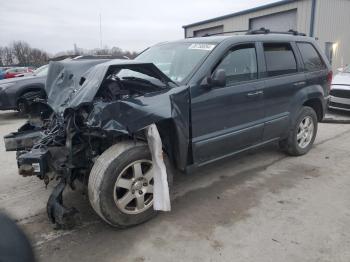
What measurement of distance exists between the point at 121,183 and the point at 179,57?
1.77 meters

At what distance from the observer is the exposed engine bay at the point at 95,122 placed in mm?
2883

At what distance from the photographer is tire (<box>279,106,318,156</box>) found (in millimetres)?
4952

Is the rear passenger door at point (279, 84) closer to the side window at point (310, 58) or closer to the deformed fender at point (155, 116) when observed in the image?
the side window at point (310, 58)

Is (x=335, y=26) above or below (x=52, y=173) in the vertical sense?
above

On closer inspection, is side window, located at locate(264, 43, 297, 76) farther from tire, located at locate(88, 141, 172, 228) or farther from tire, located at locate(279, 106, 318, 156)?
tire, located at locate(88, 141, 172, 228)

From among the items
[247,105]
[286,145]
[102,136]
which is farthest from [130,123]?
[286,145]

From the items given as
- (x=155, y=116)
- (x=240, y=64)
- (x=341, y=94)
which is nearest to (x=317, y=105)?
(x=240, y=64)

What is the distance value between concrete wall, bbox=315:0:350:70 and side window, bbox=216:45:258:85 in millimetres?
13983

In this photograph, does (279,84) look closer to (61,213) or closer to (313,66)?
(313,66)

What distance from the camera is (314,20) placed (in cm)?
1590

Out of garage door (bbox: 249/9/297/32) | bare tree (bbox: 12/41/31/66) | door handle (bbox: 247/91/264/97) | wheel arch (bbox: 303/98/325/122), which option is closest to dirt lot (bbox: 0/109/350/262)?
wheel arch (bbox: 303/98/325/122)

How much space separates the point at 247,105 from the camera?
158 inches

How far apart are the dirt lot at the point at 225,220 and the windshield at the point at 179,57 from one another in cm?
141

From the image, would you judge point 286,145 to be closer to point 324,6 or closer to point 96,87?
point 96,87
